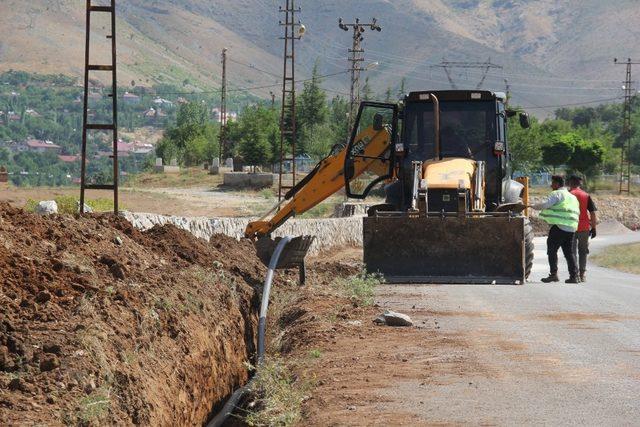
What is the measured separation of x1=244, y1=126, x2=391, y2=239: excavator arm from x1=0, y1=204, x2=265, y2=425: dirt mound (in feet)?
19.2

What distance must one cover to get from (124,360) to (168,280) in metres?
4.29

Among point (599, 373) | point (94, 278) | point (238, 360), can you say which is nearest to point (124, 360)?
point (94, 278)

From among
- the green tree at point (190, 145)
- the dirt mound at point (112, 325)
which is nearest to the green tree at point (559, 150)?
the green tree at point (190, 145)

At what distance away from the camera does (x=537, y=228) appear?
71375mm

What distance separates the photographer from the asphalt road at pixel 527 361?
9188mm

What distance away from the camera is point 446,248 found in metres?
20.1

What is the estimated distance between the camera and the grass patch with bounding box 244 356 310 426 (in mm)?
9922

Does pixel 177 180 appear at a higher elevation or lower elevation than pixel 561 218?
lower

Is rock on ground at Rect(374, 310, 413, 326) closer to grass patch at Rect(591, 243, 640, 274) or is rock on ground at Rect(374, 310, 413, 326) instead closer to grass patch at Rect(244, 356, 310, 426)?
grass patch at Rect(244, 356, 310, 426)

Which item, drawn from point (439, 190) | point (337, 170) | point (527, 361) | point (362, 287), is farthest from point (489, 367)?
point (337, 170)

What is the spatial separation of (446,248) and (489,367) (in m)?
9.07

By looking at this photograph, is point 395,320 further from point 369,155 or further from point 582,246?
point 369,155

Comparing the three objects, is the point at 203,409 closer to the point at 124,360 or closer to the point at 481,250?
the point at 124,360

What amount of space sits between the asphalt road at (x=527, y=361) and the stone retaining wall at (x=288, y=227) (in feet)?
40.4
